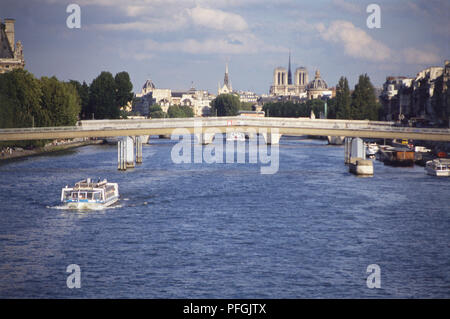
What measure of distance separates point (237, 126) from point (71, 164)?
65.3ft

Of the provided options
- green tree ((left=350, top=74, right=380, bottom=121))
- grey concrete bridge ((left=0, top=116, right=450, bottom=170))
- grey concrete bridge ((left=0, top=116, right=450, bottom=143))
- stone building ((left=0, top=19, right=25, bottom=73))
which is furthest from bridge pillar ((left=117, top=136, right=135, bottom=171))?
green tree ((left=350, top=74, right=380, bottom=121))

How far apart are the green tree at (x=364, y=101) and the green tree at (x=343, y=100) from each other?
4.66 feet

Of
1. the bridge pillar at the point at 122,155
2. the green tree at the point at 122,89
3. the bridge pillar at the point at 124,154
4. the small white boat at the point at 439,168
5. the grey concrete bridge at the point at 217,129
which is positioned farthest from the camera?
the green tree at the point at 122,89

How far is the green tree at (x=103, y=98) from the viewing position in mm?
152875

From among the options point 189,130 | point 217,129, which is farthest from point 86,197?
point 217,129

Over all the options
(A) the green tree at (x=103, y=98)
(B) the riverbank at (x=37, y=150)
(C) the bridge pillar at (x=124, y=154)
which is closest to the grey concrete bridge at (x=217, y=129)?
(C) the bridge pillar at (x=124, y=154)

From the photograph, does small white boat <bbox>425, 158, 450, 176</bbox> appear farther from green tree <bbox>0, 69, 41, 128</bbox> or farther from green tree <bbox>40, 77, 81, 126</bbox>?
green tree <bbox>40, 77, 81, 126</bbox>

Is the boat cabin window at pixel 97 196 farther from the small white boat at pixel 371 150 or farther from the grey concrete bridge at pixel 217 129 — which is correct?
the small white boat at pixel 371 150

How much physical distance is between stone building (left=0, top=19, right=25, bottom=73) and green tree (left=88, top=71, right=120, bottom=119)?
15.0 metres

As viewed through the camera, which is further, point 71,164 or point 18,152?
point 18,152

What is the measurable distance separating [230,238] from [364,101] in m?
104
